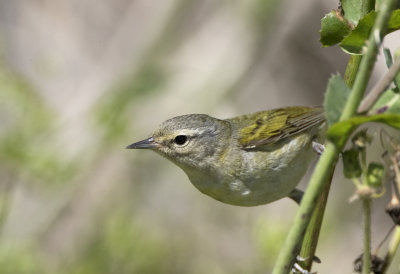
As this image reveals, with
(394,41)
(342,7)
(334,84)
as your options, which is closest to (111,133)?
(394,41)

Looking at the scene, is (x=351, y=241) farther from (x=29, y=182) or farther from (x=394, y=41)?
(x=29, y=182)

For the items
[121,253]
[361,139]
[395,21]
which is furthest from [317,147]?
[361,139]

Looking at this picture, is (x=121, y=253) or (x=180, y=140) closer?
(x=180, y=140)

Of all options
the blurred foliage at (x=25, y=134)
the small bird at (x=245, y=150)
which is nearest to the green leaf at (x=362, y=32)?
the small bird at (x=245, y=150)

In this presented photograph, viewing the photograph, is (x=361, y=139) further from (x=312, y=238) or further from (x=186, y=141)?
(x=186, y=141)

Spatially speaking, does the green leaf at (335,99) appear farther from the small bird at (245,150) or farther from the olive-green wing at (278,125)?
the olive-green wing at (278,125)

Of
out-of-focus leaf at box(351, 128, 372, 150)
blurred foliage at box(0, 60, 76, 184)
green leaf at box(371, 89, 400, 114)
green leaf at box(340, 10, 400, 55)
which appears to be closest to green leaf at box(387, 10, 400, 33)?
green leaf at box(340, 10, 400, 55)
